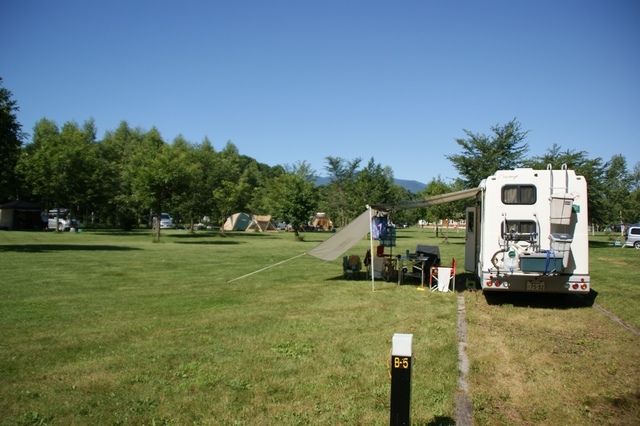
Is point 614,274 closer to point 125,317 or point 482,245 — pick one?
point 482,245

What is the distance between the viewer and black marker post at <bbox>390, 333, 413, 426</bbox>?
368 cm

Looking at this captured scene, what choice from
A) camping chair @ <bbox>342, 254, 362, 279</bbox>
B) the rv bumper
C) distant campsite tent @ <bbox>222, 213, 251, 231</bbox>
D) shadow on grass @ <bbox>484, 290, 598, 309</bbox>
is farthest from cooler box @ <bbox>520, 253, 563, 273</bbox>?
distant campsite tent @ <bbox>222, 213, 251, 231</bbox>

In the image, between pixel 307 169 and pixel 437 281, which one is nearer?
pixel 437 281

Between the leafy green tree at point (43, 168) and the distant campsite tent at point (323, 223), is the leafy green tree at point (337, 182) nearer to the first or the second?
the distant campsite tent at point (323, 223)

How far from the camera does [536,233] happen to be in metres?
10.0

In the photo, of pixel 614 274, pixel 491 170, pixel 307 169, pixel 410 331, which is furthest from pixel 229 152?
pixel 410 331

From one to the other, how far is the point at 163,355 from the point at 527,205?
25.3 ft

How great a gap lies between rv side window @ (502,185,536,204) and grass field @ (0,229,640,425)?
2.30 meters

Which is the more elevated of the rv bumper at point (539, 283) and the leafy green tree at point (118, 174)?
the leafy green tree at point (118, 174)

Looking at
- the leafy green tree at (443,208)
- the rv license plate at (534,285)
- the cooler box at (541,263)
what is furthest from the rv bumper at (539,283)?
the leafy green tree at (443,208)

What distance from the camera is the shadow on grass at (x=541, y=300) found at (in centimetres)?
1087

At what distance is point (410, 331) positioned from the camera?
317 inches

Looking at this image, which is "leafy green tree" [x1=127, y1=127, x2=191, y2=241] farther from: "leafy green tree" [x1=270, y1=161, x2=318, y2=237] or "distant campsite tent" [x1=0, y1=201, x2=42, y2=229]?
"distant campsite tent" [x1=0, y1=201, x2=42, y2=229]

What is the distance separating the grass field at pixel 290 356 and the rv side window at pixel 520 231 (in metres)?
1.55
